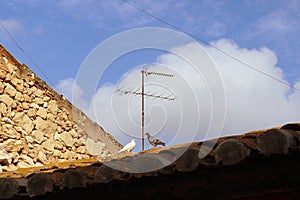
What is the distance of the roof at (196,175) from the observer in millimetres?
3383

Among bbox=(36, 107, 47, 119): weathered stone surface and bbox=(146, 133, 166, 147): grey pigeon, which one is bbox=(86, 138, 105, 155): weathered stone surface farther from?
bbox=(146, 133, 166, 147): grey pigeon

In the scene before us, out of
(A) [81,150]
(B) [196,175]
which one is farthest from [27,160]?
(B) [196,175]

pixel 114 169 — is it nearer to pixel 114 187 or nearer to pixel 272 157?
pixel 114 187

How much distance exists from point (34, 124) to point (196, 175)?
491 cm

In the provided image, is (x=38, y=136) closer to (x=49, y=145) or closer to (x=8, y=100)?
(x=49, y=145)

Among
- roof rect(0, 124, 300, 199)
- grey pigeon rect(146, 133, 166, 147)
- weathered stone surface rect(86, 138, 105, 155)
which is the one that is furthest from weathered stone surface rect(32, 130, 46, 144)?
roof rect(0, 124, 300, 199)

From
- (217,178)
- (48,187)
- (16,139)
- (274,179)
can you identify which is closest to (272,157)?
(274,179)

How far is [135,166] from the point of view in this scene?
384 cm

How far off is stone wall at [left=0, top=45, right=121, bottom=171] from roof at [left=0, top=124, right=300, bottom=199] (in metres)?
3.48

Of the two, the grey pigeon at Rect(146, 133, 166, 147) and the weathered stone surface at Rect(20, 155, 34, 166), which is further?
the weathered stone surface at Rect(20, 155, 34, 166)

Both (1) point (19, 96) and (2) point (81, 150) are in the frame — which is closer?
(1) point (19, 96)

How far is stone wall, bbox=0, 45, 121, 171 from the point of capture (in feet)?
25.1

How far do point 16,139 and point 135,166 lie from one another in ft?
14.0

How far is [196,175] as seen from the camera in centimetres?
366
